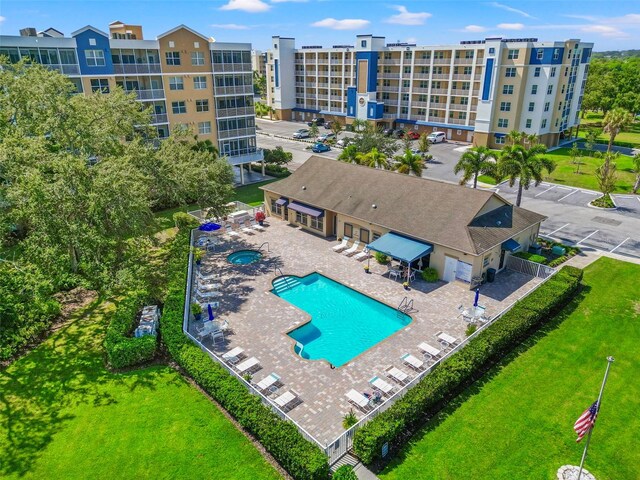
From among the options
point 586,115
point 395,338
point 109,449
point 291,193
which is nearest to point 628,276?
point 395,338

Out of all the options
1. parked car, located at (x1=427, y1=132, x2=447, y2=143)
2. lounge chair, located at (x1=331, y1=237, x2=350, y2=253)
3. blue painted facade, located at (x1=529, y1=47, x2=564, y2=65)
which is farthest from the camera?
parked car, located at (x1=427, y1=132, x2=447, y2=143)

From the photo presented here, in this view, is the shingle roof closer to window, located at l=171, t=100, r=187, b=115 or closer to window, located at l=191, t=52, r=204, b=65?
window, located at l=171, t=100, r=187, b=115

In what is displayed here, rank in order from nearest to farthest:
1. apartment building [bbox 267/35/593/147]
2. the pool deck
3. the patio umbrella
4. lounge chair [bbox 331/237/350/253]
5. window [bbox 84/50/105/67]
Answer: the pool deck → lounge chair [bbox 331/237/350/253] → the patio umbrella → window [bbox 84/50/105/67] → apartment building [bbox 267/35/593/147]

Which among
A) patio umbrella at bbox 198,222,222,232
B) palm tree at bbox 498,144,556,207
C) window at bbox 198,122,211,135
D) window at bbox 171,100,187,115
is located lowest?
patio umbrella at bbox 198,222,222,232

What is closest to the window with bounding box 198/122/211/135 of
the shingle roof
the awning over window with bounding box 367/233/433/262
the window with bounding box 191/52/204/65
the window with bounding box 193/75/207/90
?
the window with bounding box 193/75/207/90

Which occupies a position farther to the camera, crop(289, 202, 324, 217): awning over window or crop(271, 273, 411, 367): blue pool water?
crop(289, 202, 324, 217): awning over window

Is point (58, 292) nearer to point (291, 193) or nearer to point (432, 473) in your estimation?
point (291, 193)

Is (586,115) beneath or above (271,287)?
above

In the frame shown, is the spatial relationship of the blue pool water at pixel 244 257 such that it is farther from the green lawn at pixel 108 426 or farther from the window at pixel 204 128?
the window at pixel 204 128
